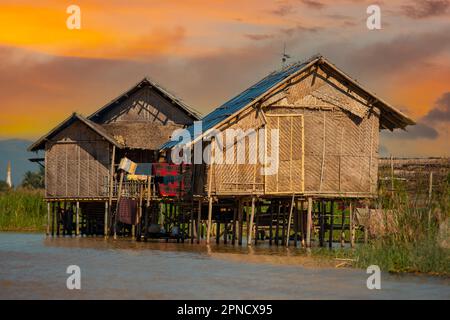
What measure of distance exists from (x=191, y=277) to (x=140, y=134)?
62.1 ft

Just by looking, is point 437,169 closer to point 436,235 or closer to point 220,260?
point 220,260

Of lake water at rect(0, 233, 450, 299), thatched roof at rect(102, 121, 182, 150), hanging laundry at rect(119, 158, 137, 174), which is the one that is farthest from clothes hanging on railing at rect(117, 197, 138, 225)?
lake water at rect(0, 233, 450, 299)

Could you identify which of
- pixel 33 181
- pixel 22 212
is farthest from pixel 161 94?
pixel 33 181

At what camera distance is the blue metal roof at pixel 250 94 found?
29.9m

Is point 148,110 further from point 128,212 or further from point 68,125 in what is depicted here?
point 128,212

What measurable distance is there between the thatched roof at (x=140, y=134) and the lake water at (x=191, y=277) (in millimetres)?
10205

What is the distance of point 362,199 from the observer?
31.9 meters

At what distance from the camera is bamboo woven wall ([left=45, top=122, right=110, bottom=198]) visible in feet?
123

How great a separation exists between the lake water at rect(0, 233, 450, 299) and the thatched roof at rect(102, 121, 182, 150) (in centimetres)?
1021

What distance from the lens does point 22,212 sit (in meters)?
43.5

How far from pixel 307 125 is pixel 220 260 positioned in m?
7.41

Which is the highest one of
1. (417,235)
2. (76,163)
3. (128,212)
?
(76,163)

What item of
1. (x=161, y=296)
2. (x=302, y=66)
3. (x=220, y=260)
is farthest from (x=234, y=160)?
(x=161, y=296)
